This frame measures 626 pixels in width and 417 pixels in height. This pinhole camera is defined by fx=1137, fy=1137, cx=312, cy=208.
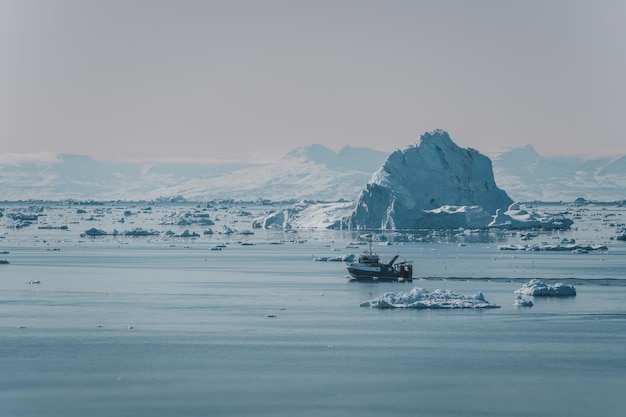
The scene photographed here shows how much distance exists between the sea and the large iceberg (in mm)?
33985

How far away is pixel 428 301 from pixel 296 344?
9.79 m

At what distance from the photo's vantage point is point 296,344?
30.6 metres

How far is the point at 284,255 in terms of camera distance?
238 feet

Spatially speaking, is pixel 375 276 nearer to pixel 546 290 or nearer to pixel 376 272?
pixel 376 272

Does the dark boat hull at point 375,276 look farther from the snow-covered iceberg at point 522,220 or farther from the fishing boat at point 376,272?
the snow-covered iceberg at point 522,220

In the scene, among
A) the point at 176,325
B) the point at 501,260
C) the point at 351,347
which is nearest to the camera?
the point at 351,347

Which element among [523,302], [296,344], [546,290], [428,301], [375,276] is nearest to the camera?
[296,344]

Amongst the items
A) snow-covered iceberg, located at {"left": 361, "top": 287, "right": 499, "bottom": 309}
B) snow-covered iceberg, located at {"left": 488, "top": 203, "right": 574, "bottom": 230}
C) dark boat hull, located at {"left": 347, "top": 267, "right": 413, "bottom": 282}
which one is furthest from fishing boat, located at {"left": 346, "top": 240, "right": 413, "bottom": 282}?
snow-covered iceberg, located at {"left": 488, "top": 203, "right": 574, "bottom": 230}

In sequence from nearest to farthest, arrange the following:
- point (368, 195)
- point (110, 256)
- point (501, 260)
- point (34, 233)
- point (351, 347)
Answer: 1. point (351, 347)
2. point (501, 260)
3. point (110, 256)
4. point (368, 195)
5. point (34, 233)

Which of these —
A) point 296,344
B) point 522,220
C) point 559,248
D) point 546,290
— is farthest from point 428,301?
point 522,220

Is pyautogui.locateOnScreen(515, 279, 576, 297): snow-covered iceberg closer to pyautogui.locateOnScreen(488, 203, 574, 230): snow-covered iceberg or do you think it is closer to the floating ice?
the floating ice

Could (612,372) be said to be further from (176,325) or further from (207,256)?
(207,256)

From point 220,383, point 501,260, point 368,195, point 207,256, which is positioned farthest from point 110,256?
point 220,383

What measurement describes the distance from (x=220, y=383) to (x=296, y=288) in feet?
74.6
